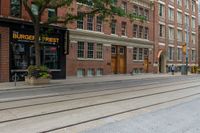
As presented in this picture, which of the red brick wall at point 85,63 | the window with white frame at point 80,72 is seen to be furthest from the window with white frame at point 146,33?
the window with white frame at point 80,72

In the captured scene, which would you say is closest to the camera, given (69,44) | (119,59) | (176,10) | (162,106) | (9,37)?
(162,106)

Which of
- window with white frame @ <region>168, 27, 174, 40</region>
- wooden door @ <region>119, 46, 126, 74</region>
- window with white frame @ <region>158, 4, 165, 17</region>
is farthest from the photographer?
window with white frame @ <region>168, 27, 174, 40</region>

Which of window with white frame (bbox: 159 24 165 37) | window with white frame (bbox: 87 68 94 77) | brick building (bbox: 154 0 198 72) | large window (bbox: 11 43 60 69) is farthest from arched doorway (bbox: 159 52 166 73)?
large window (bbox: 11 43 60 69)

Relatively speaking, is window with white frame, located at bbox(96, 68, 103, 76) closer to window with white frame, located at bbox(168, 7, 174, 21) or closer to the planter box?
the planter box

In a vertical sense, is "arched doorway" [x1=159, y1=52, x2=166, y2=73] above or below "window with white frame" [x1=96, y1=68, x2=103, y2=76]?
above

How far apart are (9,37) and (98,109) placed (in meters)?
14.3

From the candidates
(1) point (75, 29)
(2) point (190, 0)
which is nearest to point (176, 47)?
(2) point (190, 0)

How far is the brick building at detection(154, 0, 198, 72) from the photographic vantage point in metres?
41.2

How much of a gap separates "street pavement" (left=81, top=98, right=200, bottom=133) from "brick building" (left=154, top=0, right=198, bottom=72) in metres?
31.8

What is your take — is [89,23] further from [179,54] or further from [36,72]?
[179,54]

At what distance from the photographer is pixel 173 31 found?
4578cm

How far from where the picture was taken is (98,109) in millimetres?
9375

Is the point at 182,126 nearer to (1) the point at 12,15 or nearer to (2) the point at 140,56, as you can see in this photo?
(1) the point at 12,15

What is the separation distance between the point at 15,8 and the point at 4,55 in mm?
4093
